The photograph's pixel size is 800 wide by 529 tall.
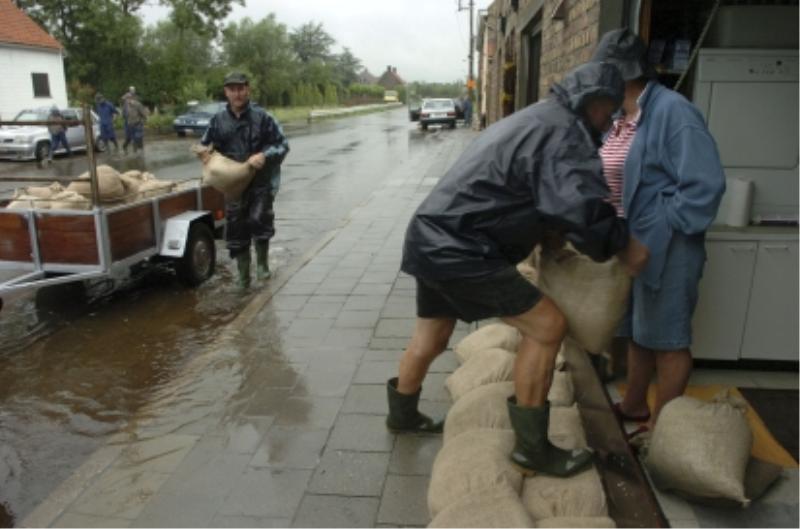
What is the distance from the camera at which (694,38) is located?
433 centimetres

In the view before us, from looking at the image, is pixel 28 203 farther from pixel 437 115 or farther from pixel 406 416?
pixel 437 115

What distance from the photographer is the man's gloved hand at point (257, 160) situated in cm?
610

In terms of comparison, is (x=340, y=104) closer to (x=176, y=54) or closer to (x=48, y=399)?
(x=176, y=54)

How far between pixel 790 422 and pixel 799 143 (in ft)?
4.99

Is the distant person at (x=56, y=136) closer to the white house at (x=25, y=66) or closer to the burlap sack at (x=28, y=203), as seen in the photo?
the white house at (x=25, y=66)

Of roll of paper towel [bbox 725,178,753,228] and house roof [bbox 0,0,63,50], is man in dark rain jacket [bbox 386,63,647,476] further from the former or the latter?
house roof [bbox 0,0,63,50]

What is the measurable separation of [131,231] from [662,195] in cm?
434

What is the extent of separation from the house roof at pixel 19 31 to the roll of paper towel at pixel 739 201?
3079 centimetres

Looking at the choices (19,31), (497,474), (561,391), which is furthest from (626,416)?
(19,31)

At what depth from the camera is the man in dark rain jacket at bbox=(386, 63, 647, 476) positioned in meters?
2.56

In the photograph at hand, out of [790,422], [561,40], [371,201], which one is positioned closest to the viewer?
[790,422]

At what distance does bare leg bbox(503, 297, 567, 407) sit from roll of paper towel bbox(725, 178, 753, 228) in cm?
176

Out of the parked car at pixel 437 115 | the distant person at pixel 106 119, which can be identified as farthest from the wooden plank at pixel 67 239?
the parked car at pixel 437 115

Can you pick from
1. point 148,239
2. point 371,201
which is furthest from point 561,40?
point 371,201
